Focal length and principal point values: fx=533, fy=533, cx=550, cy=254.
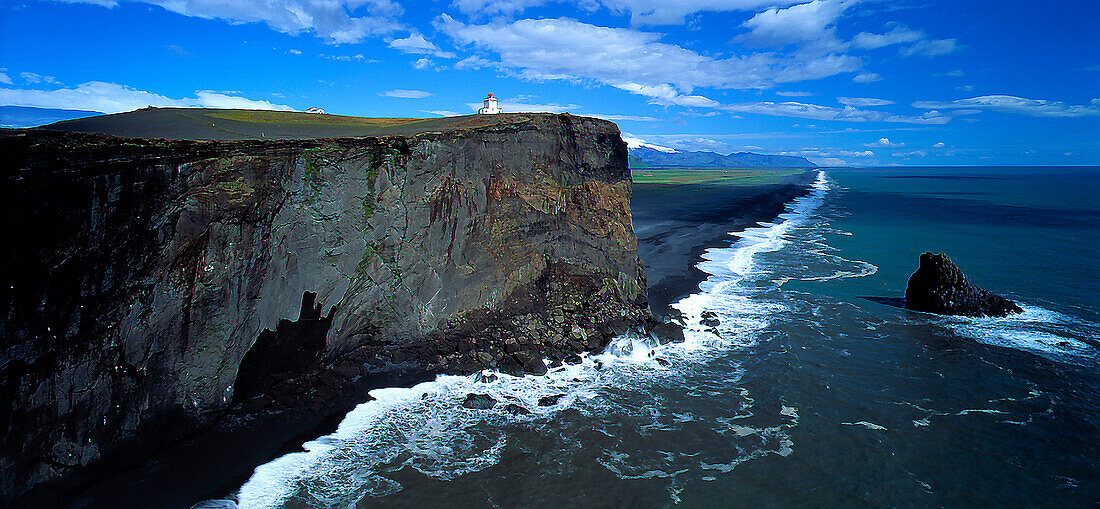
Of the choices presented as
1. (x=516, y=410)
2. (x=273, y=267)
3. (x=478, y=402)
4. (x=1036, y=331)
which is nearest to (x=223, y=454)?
(x=273, y=267)

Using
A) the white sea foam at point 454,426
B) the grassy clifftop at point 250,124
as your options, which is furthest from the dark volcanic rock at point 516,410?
the grassy clifftop at point 250,124

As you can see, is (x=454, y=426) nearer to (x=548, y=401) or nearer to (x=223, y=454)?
(x=548, y=401)

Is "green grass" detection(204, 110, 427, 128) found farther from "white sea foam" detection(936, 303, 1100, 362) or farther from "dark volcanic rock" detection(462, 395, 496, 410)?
"white sea foam" detection(936, 303, 1100, 362)

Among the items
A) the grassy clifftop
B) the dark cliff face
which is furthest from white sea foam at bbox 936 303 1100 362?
the grassy clifftop

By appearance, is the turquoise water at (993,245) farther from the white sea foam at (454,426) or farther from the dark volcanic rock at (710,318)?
the white sea foam at (454,426)

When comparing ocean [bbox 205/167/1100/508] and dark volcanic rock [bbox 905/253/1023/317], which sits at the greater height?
dark volcanic rock [bbox 905/253/1023/317]
